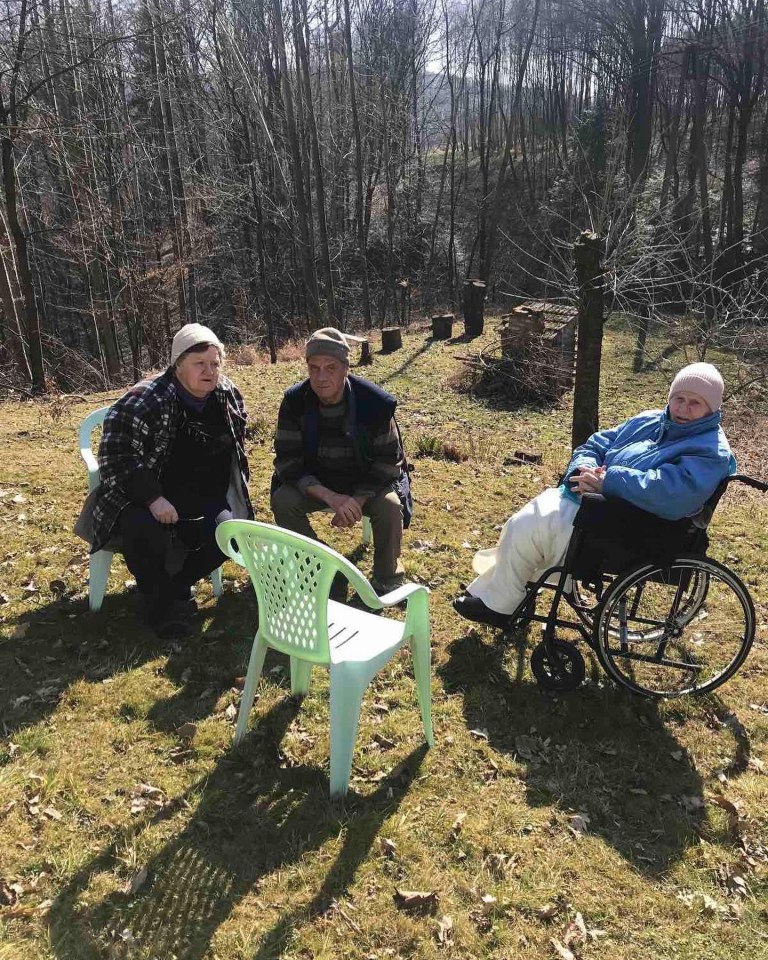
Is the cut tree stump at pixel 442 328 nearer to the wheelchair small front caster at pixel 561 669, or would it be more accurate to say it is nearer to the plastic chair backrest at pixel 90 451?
the plastic chair backrest at pixel 90 451

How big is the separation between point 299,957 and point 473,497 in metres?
3.61

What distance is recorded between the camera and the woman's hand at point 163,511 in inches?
118

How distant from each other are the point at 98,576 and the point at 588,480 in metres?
2.48

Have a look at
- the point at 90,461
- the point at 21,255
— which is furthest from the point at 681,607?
the point at 21,255

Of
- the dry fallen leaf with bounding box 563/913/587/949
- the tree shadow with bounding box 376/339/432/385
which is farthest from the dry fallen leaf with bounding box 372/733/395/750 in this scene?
the tree shadow with bounding box 376/339/432/385

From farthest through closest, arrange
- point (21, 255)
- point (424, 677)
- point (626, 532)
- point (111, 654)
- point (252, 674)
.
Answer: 1. point (21, 255)
2. point (111, 654)
3. point (626, 532)
4. point (424, 677)
5. point (252, 674)

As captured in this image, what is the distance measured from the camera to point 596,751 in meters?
2.58

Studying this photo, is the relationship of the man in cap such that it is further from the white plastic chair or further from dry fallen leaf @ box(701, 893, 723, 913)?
dry fallen leaf @ box(701, 893, 723, 913)

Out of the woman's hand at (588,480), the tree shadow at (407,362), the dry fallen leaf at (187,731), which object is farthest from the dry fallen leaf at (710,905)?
the tree shadow at (407,362)

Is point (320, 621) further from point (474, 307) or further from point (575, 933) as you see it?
point (474, 307)

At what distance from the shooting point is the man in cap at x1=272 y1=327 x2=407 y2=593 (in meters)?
3.40

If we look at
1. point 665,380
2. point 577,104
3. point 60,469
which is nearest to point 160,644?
point 60,469

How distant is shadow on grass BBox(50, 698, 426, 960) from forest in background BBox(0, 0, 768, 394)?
4467mm

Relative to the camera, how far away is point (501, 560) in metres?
2.96
